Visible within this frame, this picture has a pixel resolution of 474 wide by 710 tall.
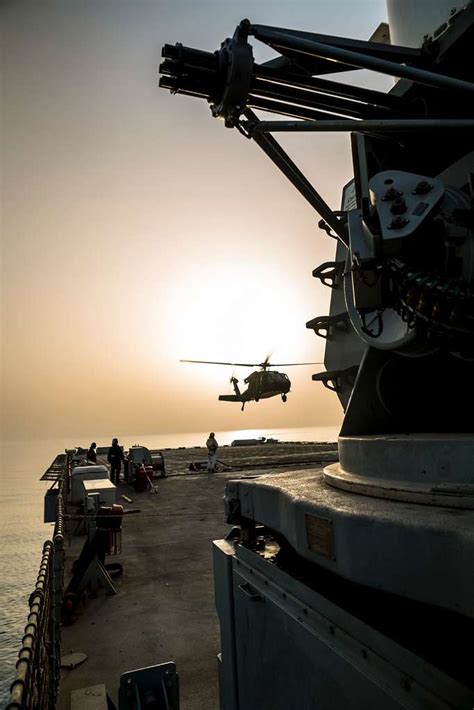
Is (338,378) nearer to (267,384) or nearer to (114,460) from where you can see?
(114,460)

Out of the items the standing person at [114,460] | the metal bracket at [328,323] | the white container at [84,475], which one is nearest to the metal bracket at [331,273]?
the metal bracket at [328,323]

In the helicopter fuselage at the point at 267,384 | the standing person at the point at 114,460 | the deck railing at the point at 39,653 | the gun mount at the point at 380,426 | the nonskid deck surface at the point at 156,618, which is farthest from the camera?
the helicopter fuselage at the point at 267,384

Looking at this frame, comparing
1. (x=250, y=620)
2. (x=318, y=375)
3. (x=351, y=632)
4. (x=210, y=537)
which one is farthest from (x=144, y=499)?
(x=351, y=632)

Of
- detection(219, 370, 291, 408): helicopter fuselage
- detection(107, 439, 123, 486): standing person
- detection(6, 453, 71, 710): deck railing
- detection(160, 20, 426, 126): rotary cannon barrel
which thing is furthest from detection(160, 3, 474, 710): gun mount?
detection(219, 370, 291, 408): helicopter fuselage

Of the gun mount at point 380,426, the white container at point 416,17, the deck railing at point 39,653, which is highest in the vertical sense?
the white container at point 416,17

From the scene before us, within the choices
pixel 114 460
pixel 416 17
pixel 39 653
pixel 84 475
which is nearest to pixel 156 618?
pixel 39 653

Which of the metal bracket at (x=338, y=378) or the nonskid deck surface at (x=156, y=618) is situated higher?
the metal bracket at (x=338, y=378)

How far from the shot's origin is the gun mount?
1.68 metres

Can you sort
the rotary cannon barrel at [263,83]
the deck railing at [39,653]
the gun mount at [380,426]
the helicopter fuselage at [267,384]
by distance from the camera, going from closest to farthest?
1. the gun mount at [380,426]
2. the deck railing at [39,653]
3. the rotary cannon barrel at [263,83]
4. the helicopter fuselage at [267,384]

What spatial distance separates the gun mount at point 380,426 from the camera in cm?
168

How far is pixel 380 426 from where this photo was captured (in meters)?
2.97

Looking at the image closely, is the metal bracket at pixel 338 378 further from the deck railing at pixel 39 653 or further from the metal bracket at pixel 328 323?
the deck railing at pixel 39 653

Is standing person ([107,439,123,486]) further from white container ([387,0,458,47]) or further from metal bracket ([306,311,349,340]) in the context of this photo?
white container ([387,0,458,47])

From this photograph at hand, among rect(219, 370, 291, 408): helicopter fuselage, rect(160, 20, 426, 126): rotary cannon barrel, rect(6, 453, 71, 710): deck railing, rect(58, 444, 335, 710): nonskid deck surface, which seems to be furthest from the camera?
rect(219, 370, 291, 408): helicopter fuselage
